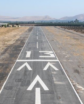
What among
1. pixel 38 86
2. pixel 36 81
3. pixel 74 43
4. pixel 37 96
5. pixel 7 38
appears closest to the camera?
pixel 37 96

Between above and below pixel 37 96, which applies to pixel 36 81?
below

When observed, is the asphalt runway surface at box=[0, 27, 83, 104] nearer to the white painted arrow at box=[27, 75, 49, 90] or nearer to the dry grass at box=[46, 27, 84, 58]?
the white painted arrow at box=[27, 75, 49, 90]

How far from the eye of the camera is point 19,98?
33.3 ft

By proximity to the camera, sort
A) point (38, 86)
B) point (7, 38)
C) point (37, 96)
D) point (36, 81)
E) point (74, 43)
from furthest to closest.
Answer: point (7, 38) → point (74, 43) → point (36, 81) → point (38, 86) → point (37, 96)

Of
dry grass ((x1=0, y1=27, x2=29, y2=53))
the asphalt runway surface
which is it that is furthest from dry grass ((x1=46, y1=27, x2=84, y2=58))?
dry grass ((x1=0, y1=27, x2=29, y2=53))

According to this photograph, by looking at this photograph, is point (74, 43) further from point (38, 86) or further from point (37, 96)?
point (37, 96)

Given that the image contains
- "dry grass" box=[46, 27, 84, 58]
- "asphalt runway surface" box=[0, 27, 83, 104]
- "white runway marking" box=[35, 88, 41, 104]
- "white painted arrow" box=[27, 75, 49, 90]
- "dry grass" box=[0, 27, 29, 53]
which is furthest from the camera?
"dry grass" box=[0, 27, 29, 53]

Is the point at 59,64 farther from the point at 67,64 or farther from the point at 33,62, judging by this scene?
the point at 33,62

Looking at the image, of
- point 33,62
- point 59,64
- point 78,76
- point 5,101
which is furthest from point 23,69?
point 5,101

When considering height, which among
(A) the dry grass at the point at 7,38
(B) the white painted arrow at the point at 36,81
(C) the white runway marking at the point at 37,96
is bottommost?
(A) the dry grass at the point at 7,38

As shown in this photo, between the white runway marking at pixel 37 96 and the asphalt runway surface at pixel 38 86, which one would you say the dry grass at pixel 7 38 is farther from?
the white runway marking at pixel 37 96

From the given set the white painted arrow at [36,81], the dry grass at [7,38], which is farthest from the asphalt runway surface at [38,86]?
the dry grass at [7,38]

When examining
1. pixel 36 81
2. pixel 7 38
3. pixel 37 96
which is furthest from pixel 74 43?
pixel 37 96

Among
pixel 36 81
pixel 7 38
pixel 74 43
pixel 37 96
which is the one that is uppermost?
pixel 37 96
